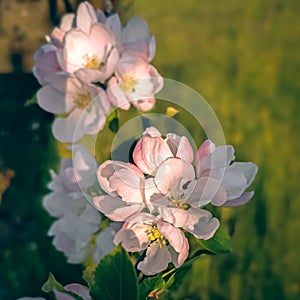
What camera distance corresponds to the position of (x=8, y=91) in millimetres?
1035

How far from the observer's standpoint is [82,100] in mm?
675

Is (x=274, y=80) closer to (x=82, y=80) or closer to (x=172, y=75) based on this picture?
(x=172, y=75)

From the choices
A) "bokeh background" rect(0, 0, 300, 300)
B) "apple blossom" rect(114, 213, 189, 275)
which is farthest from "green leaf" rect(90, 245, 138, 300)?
"bokeh background" rect(0, 0, 300, 300)

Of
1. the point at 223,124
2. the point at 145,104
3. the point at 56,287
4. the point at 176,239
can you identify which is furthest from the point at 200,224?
the point at 223,124

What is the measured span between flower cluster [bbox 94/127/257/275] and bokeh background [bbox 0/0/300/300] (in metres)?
0.39

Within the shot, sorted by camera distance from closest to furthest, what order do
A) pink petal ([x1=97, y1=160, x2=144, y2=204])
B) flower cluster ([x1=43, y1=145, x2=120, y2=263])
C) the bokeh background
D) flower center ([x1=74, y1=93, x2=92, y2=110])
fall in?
1. pink petal ([x1=97, y1=160, x2=144, y2=204])
2. flower cluster ([x1=43, y1=145, x2=120, y2=263])
3. flower center ([x1=74, y1=93, x2=92, y2=110])
4. the bokeh background

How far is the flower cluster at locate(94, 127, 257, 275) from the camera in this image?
1.46 feet

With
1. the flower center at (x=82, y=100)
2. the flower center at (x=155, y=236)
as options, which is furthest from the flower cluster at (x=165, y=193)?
the flower center at (x=82, y=100)

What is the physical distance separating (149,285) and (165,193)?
8 centimetres

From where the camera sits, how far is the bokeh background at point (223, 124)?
3.22 feet

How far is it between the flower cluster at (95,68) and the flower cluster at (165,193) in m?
0.18

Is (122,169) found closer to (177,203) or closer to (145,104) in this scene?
(177,203)

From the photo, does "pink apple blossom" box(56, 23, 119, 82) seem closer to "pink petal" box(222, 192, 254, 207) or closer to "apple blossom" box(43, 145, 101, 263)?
"apple blossom" box(43, 145, 101, 263)

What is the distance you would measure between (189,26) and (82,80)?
25.0 inches
